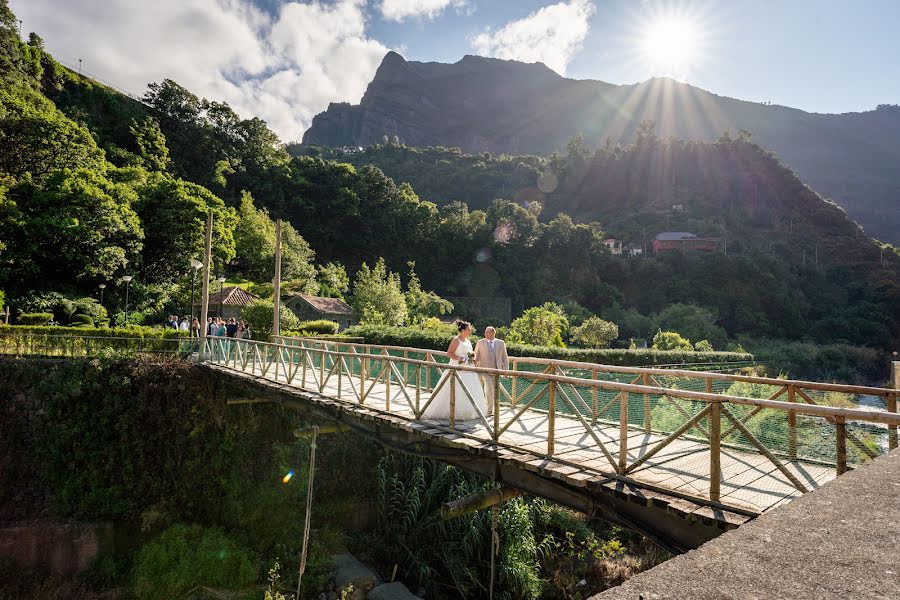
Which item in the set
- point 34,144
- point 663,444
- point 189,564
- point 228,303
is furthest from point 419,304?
point 663,444

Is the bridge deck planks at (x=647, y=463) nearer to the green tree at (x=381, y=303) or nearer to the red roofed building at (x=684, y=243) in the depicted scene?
the green tree at (x=381, y=303)

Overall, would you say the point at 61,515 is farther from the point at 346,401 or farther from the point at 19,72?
the point at 19,72

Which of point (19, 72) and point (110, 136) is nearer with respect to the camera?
point (19, 72)

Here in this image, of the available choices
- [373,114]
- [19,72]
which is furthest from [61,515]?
[373,114]

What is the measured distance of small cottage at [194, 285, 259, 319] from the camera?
29344 millimetres

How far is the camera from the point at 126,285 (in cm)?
2917

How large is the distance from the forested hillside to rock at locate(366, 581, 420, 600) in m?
24.7

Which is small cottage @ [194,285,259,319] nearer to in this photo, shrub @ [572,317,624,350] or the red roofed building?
shrub @ [572,317,624,350]

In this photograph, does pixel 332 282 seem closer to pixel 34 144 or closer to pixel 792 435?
pixel 34 144

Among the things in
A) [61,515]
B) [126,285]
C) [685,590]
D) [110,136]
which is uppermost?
[110,136]

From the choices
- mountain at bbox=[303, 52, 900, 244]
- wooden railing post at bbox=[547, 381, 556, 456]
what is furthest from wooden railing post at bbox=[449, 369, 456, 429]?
mountain at bbox=[303, 52, 900, 244]

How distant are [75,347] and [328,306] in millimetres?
20202

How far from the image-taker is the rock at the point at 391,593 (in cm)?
1145

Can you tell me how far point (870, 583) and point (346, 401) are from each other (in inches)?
339
